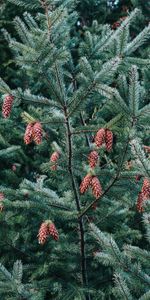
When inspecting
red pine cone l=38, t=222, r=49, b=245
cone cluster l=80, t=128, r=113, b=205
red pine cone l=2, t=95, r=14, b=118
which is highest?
red pine cone l=2, t=95, r=14, b=118

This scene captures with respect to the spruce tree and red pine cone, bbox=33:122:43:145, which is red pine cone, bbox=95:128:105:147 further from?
red pine cone, bbox=33:122:43:145

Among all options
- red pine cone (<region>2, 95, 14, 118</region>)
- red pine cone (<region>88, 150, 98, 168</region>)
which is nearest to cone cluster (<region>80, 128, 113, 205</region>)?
red pine cone (<region>88, 150, 98, 168</region>)

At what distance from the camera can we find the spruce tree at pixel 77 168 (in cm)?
301

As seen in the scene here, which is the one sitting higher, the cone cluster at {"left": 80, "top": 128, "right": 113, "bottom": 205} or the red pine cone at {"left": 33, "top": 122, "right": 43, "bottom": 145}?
the red pine cone at {"left": 33, "top": 122, "right": 43, "bottom": 145}

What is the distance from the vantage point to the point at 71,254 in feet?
13.6

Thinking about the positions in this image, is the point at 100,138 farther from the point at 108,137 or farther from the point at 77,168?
the point at 77,168

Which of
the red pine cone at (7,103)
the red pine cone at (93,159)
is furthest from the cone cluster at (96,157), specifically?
the red pine cone at (7,103)

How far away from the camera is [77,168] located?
141 inches

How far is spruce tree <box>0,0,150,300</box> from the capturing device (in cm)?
301

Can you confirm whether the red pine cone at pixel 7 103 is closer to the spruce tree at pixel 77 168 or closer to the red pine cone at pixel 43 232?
the spruce tree at pixel 77 168

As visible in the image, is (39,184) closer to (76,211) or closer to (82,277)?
(76,211)

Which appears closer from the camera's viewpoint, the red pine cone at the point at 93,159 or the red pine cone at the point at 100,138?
the red pine cone at the point at 100,138

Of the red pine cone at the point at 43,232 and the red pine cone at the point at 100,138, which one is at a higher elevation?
the red pine cone at the point at 100,138

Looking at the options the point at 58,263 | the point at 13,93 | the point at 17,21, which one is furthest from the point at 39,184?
the point at 17,21
